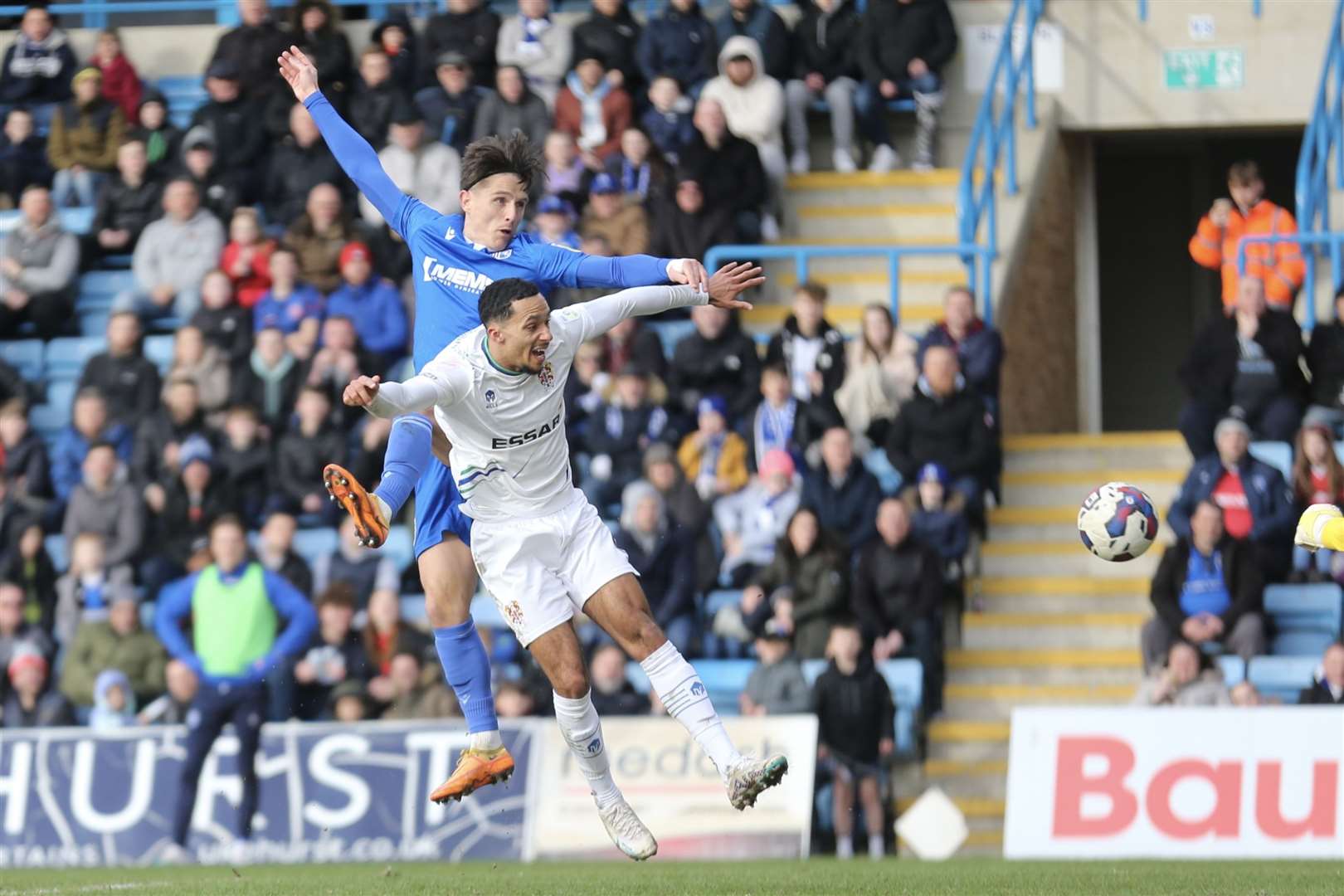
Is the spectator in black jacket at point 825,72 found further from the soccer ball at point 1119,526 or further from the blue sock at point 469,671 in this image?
the blue sock at point 469,671

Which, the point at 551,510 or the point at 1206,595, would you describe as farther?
the point at 1206,595

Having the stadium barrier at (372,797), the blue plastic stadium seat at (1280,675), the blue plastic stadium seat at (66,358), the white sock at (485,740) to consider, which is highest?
the white sock at (485,740)

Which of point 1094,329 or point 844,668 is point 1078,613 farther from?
point 1094,329

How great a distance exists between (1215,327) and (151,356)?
7552mm

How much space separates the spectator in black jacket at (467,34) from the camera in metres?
17.8

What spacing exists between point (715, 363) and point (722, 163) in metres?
1.83

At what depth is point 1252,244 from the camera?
15953 millimetres

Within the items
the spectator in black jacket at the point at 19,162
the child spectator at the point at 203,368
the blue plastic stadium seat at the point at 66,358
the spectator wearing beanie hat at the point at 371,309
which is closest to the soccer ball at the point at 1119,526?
the spectator wearing beanie hat at the point at 371,309

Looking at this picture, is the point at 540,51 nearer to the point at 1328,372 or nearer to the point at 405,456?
the point at 1328,372

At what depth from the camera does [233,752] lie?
14.4 meters

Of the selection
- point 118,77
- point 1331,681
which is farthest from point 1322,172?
point 118,77

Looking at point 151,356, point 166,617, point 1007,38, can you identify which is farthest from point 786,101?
point 166,617

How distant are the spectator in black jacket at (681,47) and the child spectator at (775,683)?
5.22 metres

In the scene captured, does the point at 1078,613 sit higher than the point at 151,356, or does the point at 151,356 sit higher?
the point at 151,356
